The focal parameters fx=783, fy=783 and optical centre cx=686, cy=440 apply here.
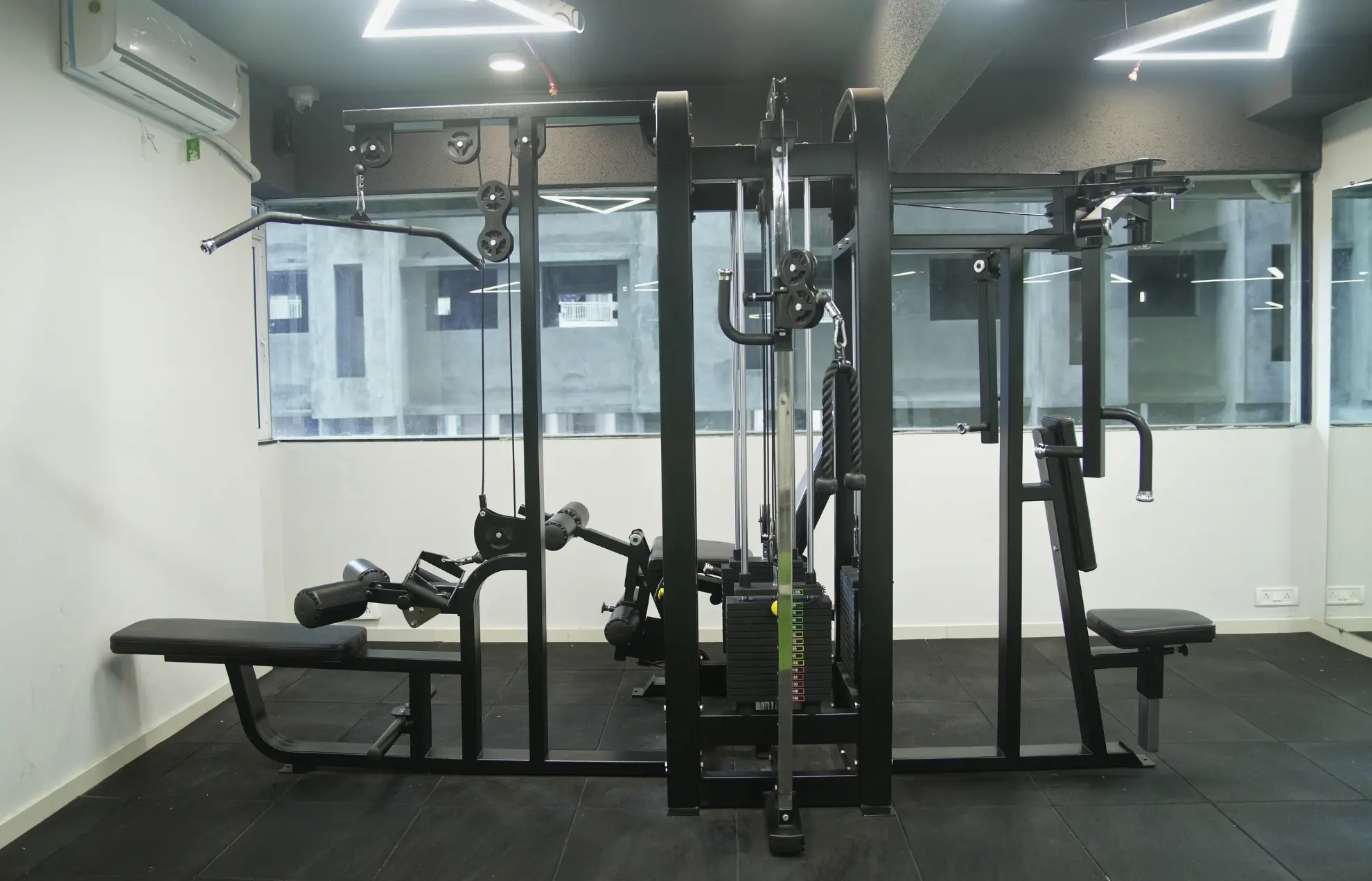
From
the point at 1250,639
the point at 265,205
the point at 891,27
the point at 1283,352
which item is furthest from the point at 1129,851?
the point at 265,205

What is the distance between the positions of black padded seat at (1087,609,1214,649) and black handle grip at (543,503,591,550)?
1918 mm

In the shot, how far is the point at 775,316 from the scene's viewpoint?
2154mm

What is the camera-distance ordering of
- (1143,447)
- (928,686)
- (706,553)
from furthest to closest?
(928,686) → (706,553) → (1143,447)

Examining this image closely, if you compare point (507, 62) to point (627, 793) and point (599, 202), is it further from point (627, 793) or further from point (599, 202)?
point (627, 793)

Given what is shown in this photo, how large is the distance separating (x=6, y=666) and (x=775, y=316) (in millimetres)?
2507

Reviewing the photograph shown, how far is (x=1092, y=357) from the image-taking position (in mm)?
2609

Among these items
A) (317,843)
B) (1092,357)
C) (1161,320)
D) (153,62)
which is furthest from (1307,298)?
(153,62)

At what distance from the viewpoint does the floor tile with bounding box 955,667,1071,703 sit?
334cm

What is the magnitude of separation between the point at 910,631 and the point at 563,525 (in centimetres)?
210

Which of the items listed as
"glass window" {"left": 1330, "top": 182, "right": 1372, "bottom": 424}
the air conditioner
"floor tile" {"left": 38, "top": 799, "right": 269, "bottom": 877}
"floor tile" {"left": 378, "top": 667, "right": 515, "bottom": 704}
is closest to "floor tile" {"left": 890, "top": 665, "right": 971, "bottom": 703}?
"floor tile" {"left": 378, "top": 667, "right": 515, "bottom": 704}

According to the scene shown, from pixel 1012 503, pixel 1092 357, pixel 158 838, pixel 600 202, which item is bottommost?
pixel 158 838

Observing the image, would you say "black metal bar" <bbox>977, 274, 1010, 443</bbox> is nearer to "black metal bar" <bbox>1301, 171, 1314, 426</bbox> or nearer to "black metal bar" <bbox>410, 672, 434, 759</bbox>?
"black metal bar" <bbox>410, 672, 434, 759</bbox>

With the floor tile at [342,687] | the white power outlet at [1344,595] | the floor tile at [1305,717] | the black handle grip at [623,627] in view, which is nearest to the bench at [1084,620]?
the floor tile at [1305,717]

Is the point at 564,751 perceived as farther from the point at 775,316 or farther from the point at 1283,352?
the point at 1283,352
